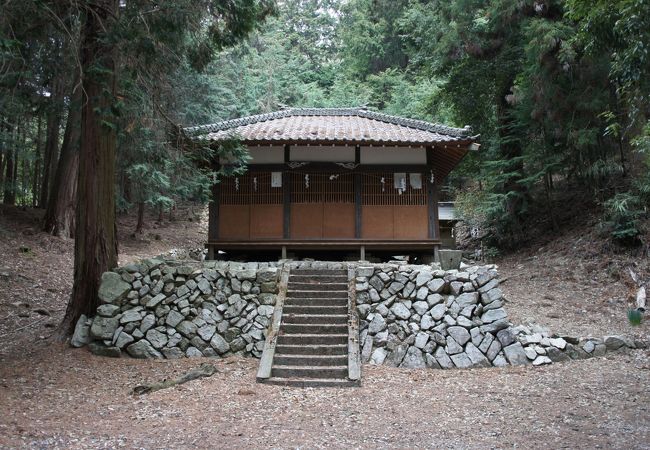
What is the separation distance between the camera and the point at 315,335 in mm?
A: 6949

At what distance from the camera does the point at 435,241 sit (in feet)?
35.5

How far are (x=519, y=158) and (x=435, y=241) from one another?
414 cm

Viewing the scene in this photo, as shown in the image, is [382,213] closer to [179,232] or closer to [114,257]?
[114,257]

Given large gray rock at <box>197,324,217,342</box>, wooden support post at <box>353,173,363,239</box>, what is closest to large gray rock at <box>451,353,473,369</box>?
large gray rock at <box>197,324,217,342</box>

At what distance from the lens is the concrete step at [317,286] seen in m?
7.93

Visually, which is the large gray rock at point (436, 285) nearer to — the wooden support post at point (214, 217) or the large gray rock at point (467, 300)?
the large gray rock at point (467, 300)

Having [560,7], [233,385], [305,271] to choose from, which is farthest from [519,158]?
[233,385]

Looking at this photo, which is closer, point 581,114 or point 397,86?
point 581,114

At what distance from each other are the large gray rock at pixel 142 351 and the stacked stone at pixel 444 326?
10.2 feet

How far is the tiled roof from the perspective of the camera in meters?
10.1

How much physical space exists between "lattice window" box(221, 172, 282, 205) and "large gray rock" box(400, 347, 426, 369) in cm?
518

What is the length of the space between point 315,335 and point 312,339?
0.08 m

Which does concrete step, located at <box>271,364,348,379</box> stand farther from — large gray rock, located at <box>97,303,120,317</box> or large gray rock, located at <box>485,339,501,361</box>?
large gray rock, located at <box>97,303,120,317</box>

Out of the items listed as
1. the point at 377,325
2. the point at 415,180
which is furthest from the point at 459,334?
the point at 415,180
